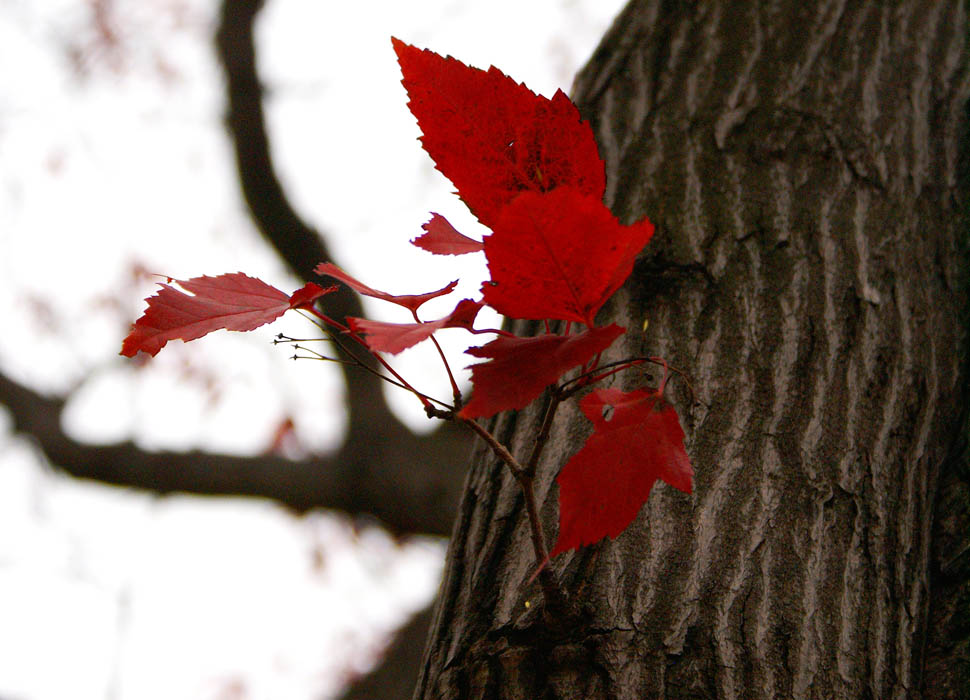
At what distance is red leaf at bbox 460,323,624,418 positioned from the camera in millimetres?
372

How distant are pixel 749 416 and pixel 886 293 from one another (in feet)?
0.87

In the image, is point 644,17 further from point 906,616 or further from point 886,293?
point 906,616

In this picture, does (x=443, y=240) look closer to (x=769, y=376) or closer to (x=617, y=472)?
(x=617, y=472)

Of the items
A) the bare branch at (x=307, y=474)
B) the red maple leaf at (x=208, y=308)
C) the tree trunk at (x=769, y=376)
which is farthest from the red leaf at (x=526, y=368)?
the bare branch at (x=307, y=474)

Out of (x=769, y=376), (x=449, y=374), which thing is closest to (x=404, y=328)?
(x=449, y=374)

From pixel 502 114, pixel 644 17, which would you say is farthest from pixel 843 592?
pixel 644 17

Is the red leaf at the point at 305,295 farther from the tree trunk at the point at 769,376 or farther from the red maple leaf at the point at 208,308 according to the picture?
the tree trunk at the point at 769,376

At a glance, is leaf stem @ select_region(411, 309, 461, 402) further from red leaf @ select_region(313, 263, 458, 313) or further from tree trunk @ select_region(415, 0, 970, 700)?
tree trunk @ select_region(415, 0, 970, 700)

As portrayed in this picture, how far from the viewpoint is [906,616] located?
2.07 feet

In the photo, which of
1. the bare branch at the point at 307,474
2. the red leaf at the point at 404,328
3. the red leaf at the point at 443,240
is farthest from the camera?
the bare branch at the point at 307,474

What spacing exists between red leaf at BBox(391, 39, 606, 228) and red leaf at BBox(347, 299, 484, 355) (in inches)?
3.3

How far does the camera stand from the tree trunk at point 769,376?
0.57 meters

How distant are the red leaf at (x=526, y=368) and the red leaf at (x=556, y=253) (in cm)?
2

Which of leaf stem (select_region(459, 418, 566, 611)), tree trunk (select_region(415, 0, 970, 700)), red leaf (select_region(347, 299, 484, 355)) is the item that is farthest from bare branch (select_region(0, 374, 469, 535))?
red leaf (select_region(347, 299, 484, 355))
